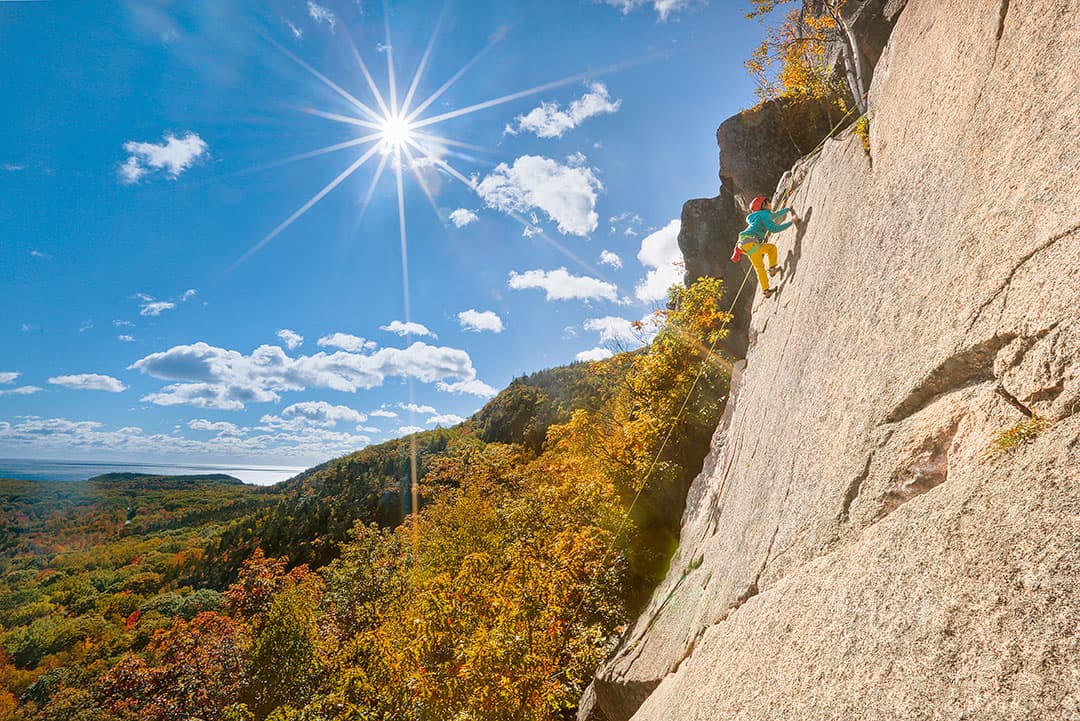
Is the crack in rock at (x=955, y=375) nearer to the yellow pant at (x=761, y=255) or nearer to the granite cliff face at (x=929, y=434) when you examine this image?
the granite cliff face at (x=929, y=434)

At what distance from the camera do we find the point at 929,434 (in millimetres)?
3527

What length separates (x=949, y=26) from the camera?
476 centimetres

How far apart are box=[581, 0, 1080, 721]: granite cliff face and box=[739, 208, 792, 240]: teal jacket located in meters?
2.45

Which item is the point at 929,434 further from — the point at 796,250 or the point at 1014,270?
the point at 796,250

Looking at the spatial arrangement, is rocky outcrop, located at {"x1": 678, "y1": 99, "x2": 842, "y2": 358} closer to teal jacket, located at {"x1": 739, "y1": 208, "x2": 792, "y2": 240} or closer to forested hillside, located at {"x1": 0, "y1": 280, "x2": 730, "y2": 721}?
forested hillside, located at {"x1": 0, "y1": 280, "x2": 730, "y2": 721}

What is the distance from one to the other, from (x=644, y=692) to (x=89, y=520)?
207 meters

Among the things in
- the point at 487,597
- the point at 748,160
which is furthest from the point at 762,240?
the point at 487,597

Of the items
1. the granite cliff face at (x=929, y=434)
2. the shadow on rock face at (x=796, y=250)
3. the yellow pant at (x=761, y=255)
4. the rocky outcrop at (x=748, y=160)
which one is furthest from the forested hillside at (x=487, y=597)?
the granite cliff face at (x=929, y=434)

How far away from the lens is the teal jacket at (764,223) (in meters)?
9.18

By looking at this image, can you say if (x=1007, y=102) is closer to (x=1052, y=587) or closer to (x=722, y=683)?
(x=1052, y=587)

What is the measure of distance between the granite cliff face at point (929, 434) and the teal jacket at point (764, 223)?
2446mm

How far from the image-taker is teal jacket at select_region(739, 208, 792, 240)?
30.1 ft

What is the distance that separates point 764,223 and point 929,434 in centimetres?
702

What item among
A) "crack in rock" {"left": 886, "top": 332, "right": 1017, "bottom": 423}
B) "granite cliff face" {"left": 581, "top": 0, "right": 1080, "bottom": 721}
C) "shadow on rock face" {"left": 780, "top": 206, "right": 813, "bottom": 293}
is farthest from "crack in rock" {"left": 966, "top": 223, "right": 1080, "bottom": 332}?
"shadow on rock face" {"left": 780, "top": 206, "right": 813, "bottom": 293}
